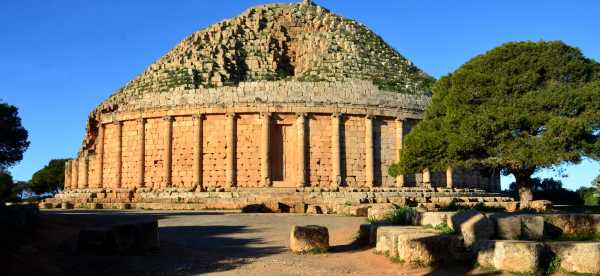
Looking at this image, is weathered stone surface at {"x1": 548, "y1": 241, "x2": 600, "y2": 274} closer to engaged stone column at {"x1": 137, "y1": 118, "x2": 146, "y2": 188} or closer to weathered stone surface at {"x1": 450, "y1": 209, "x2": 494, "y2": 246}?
weathered stone surface at {"x1": 450, "y1": 209, "x2": 494, "y2": 246}

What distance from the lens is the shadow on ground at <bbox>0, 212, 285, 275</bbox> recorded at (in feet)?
32.9

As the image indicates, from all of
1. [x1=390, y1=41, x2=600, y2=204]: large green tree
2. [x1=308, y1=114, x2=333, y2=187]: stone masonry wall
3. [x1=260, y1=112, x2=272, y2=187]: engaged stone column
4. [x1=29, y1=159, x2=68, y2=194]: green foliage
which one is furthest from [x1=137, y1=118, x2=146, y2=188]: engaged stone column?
[x1=29, y1=159, x2=68, y2=194]: green foliage

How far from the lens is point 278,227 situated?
18219 millimetres

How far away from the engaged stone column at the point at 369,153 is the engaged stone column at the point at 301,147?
3.69 m

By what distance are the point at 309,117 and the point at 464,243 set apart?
78.5 feet

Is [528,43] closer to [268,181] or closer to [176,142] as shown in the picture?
[268,181]

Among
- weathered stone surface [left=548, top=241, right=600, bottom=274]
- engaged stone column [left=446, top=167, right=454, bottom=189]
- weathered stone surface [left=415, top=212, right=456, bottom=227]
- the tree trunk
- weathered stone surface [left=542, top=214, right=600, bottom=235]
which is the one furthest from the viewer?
engaged stone column [left=446, top=167, right=454, bottom=189]

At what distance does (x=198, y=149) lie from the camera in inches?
1335

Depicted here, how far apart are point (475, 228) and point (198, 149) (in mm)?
25005

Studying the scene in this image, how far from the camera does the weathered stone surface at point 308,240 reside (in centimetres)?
1246

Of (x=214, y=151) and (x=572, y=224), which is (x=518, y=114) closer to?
(x=572, y=224)

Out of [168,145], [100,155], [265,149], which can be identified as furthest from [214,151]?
[100,155]

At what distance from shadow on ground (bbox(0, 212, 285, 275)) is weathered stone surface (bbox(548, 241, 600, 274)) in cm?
557

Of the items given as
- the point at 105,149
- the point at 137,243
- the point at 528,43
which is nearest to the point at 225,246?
the point at 137,243
